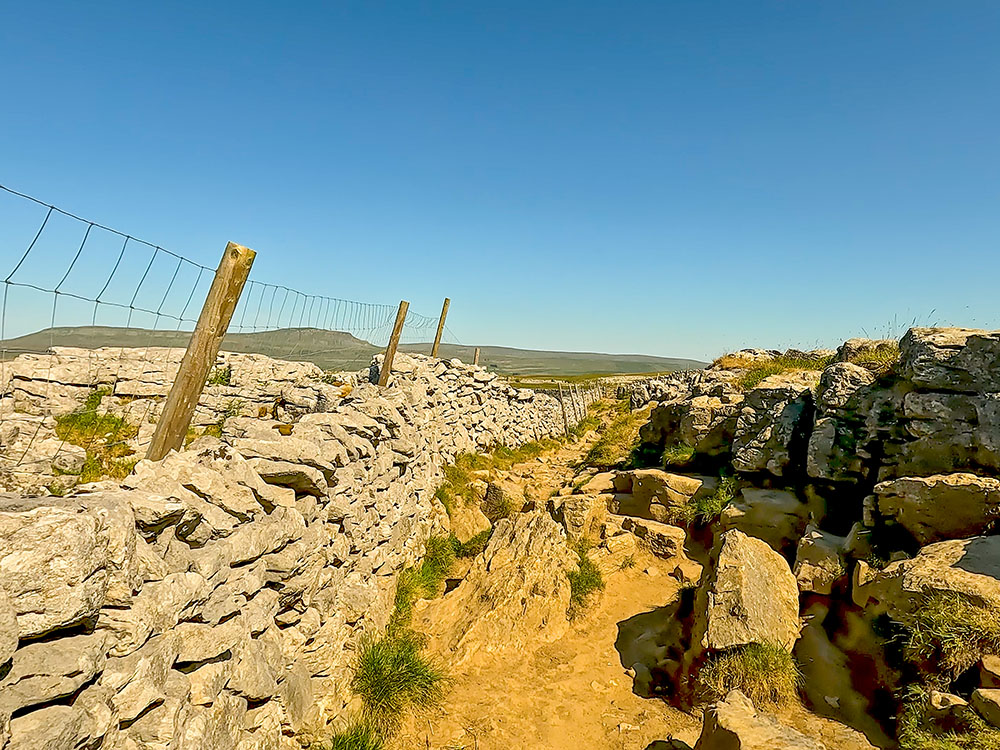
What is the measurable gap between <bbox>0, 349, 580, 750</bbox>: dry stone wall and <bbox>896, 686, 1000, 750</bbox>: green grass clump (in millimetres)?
5256

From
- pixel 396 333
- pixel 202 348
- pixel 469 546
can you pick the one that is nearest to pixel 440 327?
pixel 396 333

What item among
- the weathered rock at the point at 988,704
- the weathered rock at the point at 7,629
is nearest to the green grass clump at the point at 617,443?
the weathered rock at the point at 988,704

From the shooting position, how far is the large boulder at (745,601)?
20.0ft

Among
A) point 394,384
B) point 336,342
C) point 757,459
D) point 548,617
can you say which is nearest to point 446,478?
point 394,384

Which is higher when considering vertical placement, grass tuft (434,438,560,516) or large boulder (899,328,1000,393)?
large boulder (899,328,1000,393)

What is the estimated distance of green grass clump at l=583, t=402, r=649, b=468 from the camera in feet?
53.8

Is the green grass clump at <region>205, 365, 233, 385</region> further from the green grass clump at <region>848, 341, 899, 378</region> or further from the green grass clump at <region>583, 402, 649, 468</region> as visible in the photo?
the green grass clump at <region>848, 341, 899, 378</region>

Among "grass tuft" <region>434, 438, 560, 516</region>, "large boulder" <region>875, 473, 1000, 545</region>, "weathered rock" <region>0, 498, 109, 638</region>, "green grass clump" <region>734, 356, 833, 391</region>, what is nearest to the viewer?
"weathered rock" <region>0, 498, 109, 638</region>

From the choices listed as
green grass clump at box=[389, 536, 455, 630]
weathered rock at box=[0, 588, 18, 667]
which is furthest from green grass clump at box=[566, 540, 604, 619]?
weathered rock at box=[0, 588, 18, 667]

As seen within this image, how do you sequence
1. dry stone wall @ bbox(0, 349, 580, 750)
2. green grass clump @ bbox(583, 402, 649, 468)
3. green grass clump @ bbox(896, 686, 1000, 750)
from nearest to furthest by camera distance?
dry stone wall @ bbox(0, 349, 580, 750)
green grass clump @ bbox(896, 686, 1000, 750)
green grass clump @ bbox(583, 402, 649, 468)

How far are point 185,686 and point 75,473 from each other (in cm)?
383

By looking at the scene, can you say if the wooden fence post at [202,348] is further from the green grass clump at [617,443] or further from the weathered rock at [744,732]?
the green grass clump at [617,443]

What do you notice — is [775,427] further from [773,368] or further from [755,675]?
[773,368]

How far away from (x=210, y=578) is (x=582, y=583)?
228 inches
